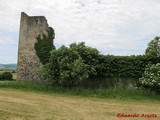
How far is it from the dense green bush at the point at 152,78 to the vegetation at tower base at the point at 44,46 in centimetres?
863

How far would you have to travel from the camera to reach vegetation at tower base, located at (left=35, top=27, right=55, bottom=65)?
2492cm

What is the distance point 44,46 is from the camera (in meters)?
25.1

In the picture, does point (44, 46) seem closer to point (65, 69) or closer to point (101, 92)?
point (65, 69)

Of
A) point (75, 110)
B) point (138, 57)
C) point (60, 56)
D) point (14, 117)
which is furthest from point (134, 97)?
point (14, 117)

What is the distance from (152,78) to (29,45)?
11.7 meters

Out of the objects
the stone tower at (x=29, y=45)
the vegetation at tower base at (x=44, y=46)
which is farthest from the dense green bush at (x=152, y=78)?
the stone tower at (x=29, y=45)

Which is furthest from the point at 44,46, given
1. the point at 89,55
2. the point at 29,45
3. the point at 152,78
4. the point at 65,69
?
the point at 152,78

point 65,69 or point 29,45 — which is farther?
point 29,45

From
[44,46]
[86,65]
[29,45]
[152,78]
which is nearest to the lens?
[152,78]

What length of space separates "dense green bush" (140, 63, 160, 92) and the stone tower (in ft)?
31.6

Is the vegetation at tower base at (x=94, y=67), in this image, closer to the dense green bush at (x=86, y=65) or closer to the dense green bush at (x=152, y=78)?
the dense green bush at (x=86, y=65)

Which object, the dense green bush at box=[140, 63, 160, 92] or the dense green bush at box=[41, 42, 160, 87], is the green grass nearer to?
the dense green bush at box=[140, 63, 160, 92]

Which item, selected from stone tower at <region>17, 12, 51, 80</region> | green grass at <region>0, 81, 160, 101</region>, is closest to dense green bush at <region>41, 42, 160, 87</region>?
green grass at <region>0, 81, 160, 101</region>

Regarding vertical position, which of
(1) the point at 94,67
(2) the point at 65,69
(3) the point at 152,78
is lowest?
(3) the point at 152,78
